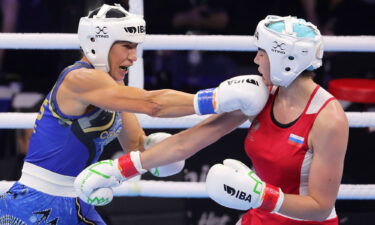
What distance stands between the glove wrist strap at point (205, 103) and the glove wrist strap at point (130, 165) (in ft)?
1.04

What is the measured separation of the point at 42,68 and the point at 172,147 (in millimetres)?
2722

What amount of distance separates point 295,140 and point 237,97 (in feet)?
0.91

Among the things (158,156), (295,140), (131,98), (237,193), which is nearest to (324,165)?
(295,140)

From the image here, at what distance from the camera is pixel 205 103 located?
2885mm

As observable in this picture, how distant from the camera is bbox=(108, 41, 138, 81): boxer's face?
3.09 metres

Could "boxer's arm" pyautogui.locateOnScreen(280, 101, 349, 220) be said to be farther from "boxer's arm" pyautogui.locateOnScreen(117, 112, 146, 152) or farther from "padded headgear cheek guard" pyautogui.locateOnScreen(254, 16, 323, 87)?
"boxer's arm" pyautogui.locateOnScreen(117, 112, 146, 152)

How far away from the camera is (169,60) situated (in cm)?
530

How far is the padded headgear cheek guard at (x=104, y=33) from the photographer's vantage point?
3041 mm

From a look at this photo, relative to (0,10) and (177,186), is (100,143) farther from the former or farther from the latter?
(0,10)

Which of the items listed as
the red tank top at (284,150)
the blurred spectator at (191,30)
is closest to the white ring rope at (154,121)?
the red tank top at (284,150)

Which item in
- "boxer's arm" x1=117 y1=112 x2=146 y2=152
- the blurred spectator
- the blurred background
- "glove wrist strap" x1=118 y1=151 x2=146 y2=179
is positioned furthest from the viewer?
the blurred spectator

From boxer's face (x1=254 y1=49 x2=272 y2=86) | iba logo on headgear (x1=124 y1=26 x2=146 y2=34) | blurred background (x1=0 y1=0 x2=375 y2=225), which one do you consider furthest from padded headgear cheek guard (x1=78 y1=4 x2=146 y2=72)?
blurred background (x1=0 y1=0 x2=375 y2=225)

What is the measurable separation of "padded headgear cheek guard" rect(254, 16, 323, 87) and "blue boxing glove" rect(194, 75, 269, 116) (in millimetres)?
82

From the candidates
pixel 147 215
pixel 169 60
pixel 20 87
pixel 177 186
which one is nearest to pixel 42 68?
pixel 20 87
